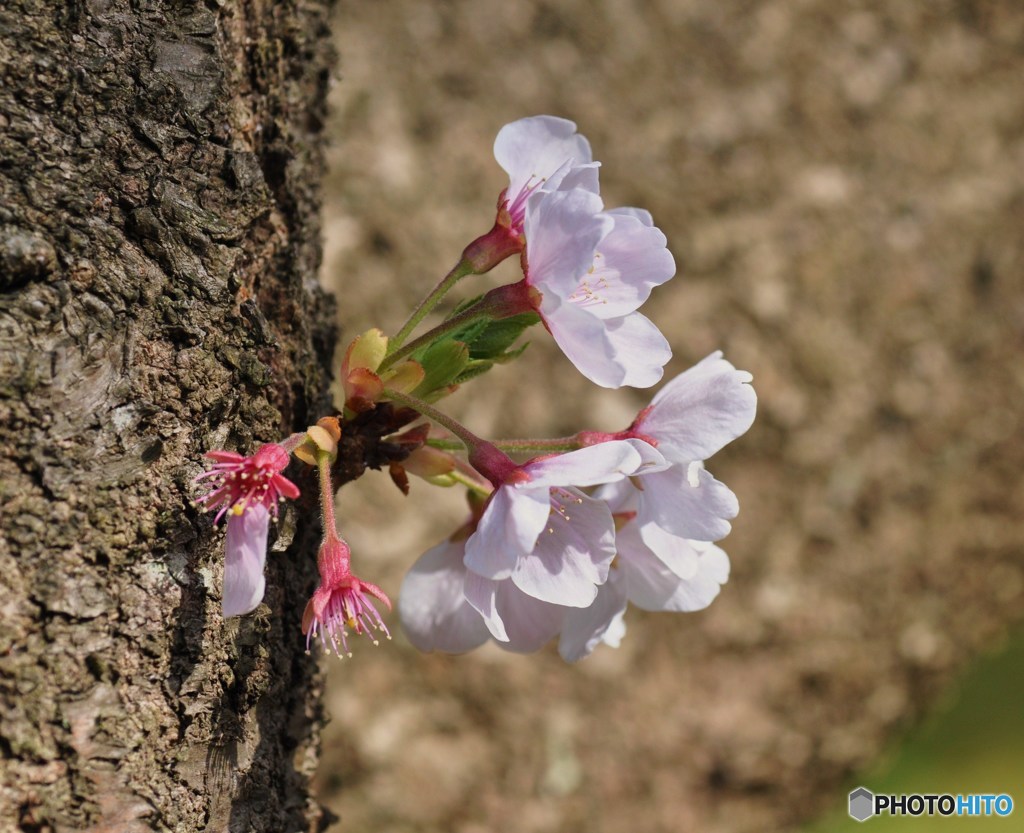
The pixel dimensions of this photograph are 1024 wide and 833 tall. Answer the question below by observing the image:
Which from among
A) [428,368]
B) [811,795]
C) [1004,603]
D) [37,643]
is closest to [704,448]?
[428,368]

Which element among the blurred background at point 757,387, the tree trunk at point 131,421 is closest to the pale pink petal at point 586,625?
the tree trunk at point 131,421

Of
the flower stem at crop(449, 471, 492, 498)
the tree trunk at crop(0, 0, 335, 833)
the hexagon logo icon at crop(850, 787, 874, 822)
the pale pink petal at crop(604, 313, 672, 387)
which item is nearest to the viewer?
the tree trunk at crop(0, 0, 335, 833)

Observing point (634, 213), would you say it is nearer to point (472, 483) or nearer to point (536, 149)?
point (536, 149)

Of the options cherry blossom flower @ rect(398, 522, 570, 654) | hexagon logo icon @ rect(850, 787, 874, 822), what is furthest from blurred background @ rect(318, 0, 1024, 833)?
cherry blossom flower @ rect(398, 522, 570, 654)

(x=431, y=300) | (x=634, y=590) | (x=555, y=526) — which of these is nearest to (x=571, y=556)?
(x=555, y=526)

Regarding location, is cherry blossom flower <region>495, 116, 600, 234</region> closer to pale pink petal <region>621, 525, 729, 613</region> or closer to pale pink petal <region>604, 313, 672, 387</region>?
pale pink petal <region>604, 313, 672, 387</region>

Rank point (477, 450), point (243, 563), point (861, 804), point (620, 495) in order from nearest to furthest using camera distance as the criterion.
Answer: point (243, 563) < point (477, 450) < point (620, 495) < point (861, 804)

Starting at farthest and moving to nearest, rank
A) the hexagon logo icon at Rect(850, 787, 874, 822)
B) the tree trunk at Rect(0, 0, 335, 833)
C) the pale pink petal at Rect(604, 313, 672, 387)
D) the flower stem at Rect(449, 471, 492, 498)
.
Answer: the hexagon logo icon at Rect(850, 787, 874, 822), the flower stem at Rect(449, 471, 492, 498), the pale pink petal at Rect(604, 313, 672, 387), the tree trunk at Rect(0, 0, 335, 833)
